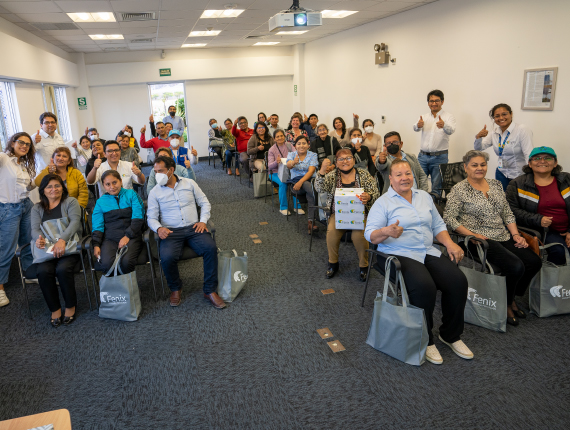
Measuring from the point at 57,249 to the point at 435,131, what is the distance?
5260 mm

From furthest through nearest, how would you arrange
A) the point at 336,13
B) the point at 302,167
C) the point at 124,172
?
the point at 336,13
the point at 302,167
the point at 124,172

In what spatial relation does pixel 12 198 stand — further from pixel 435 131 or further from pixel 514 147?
pixel 435 131

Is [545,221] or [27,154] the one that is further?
[27,154]

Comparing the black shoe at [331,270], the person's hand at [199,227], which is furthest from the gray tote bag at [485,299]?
the person's hand at [199,227]

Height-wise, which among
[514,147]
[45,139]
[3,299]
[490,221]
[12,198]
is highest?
[45,139]

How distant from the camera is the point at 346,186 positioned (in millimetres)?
4188

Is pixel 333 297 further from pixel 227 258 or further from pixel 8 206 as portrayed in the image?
pixel 8 206

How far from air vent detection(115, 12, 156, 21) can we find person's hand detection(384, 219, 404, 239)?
20.1 feet

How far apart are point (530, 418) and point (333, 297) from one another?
1802 millimetres

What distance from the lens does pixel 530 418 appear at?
2.30 m

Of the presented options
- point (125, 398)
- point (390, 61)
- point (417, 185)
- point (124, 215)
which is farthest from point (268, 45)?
point (125, 398)

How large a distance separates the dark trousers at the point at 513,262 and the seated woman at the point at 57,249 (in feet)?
11.5

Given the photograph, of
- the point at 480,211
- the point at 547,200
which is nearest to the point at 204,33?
the point at 480,211

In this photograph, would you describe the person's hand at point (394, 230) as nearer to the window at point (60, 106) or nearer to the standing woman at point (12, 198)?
the standing woman at point (12, 198)
